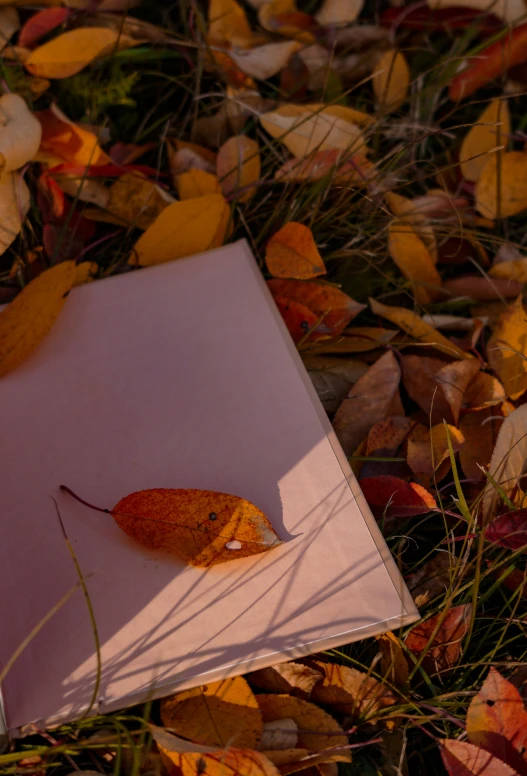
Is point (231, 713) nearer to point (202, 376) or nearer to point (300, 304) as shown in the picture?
Answer: point (202, 376)

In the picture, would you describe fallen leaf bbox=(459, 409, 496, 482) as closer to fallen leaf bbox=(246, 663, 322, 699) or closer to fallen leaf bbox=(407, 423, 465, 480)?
fallen leaf bbox=(407, 423, 465, 480)

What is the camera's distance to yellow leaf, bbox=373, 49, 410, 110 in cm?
115

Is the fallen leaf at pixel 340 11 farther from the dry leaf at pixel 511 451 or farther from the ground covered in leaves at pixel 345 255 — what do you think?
the dry leaf at pixel 511 451

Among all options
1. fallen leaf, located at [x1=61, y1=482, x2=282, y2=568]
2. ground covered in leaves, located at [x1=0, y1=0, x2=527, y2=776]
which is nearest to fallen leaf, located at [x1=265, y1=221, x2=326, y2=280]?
ground covered in leaves, located at [x1=0, y1=0, x2=527, y2=776]

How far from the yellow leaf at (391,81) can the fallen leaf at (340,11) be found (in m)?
0.09

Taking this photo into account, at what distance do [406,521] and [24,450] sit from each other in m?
0.44

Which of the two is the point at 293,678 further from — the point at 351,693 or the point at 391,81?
the point at 391,81

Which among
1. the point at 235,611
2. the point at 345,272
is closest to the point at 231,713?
the point at 235,611

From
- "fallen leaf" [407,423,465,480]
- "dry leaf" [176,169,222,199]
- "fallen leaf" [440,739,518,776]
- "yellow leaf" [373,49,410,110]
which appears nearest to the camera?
"fallen leaf" [440,739,518,776]

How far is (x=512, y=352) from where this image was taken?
940 mm

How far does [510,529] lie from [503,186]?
21.3 inches

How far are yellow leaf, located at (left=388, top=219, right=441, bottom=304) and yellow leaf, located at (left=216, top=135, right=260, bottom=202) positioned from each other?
0.68ft

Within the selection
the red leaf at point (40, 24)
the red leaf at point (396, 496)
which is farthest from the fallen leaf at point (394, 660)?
the red leaf at point (40, 24)

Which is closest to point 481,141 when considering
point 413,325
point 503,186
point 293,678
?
point 503,186
